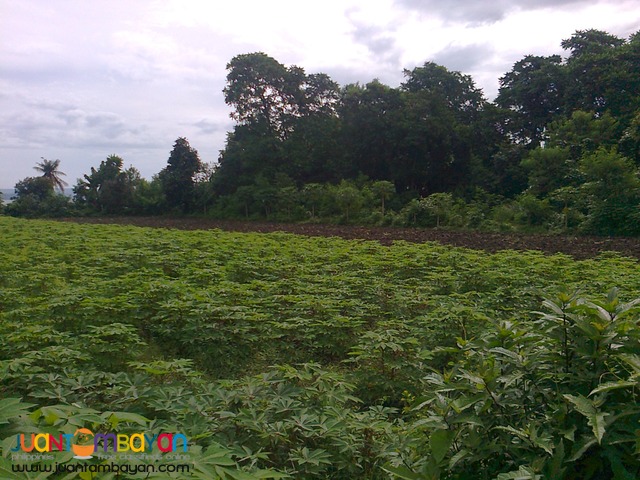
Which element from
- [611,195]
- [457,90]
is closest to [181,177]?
[457,90]

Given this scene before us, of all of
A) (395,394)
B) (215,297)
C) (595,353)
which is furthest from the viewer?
(215,297)

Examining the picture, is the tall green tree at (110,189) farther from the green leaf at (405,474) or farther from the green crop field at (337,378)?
the green leaf at (405,474)

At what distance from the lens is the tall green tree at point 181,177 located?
31109mm

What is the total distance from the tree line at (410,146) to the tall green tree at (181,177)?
0.27ft

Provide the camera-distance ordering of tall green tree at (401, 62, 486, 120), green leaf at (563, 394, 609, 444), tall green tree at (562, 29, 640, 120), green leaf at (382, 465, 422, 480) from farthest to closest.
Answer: tall green tree at (401, 62, 486, 120)
tall green tree at (562, 29, 640, 120)
green leaf at (382, 465, 422, 480)
green leaf at (563, 394, 609, 444)

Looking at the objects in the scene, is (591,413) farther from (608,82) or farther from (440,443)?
Result: (608,82)

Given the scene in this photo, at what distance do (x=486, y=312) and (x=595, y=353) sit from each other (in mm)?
3238

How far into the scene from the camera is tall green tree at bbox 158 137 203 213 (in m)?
31.1

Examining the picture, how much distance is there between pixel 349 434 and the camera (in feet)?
8.89

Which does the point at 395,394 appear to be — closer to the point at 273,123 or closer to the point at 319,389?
the point at 319,389

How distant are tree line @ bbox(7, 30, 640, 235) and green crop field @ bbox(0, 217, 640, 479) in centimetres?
1381

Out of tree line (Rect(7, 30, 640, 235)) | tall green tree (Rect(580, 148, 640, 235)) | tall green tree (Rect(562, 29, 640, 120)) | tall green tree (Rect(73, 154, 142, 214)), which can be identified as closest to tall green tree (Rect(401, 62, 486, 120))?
tree line (Rect(7, 30, 640, 235))

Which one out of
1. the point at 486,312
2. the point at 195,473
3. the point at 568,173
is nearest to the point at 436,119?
the point at 568,173

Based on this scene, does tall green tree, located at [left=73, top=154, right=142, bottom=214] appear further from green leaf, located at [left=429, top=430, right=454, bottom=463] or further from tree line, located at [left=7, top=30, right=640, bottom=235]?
green leaf, located at [left=429, top=430, right=454, bottom=463]
